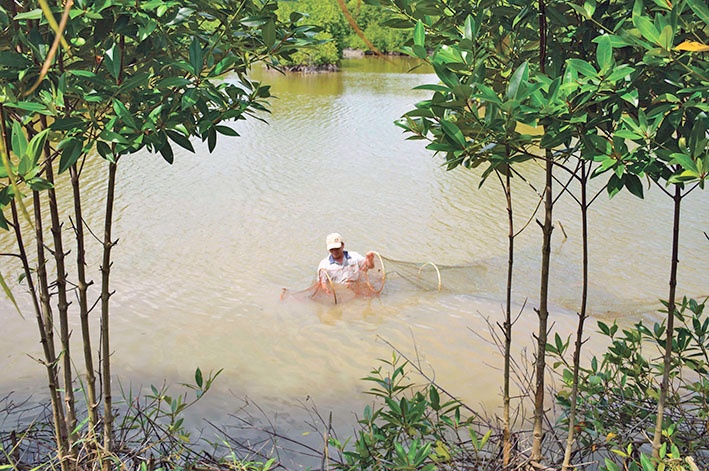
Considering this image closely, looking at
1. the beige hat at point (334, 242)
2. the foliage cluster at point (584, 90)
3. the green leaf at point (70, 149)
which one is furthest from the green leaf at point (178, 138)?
the beige hat at point (334, 242)

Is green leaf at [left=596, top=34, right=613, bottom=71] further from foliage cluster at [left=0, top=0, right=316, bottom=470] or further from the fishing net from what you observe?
the fishing net

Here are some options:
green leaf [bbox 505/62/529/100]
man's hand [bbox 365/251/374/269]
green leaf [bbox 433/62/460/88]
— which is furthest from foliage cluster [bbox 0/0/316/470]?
man's hand [bbox 365/251/374/269]

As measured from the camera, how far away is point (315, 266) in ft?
26.6

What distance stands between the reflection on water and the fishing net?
0.22 ft

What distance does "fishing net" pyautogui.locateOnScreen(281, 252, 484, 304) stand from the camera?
279 inches

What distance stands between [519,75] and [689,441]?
5.66 feet

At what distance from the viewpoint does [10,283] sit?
7.11m

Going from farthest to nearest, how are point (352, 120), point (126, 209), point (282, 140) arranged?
point (352, 120) < point (282, 140) < point (126, 209)

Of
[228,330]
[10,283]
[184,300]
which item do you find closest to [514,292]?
[228,330]

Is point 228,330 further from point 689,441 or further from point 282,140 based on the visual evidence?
point 282,140


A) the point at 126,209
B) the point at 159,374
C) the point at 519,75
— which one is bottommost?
the point at 159,374

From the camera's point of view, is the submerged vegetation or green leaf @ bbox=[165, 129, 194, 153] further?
green leaf @ bbox=[165, 129, 194, 153]

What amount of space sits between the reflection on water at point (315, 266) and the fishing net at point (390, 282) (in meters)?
0.07

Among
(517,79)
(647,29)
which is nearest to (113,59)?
(517,79)
